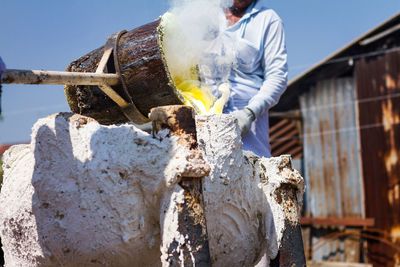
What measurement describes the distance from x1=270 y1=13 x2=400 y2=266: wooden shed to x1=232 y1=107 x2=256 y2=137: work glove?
568 centimetres

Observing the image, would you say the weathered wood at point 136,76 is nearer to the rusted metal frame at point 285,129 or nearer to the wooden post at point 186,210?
the wooden post at point 186,210

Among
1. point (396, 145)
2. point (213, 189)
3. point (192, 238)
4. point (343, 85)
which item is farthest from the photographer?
point (343, 85)

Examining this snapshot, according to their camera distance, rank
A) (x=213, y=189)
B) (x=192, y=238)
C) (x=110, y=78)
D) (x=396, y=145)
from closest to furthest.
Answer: (x=192, y=238) < (x=213, y=189) < (x=110, y=78) < (x=396, y=145)

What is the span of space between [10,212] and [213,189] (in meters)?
0.90

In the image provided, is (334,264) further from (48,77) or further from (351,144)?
(48,77)

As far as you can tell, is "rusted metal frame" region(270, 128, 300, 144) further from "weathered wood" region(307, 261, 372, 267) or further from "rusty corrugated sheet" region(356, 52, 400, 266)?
"weathered wood" region(307, 261, 372, 267)

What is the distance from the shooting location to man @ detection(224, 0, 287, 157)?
302 centimetres

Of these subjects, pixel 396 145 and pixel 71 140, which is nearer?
pixel 71 140

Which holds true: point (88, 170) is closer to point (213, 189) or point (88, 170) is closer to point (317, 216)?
point (213, 189)

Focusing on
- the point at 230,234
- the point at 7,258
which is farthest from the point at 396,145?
the point at 7,258

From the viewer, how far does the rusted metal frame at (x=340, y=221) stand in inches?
323

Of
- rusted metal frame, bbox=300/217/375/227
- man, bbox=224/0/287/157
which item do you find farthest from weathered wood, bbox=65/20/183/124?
rusted metal frame, bbox=300/217/375/227

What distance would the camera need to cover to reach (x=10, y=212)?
2100 mm

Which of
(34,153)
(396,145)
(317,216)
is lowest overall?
(317,216)
